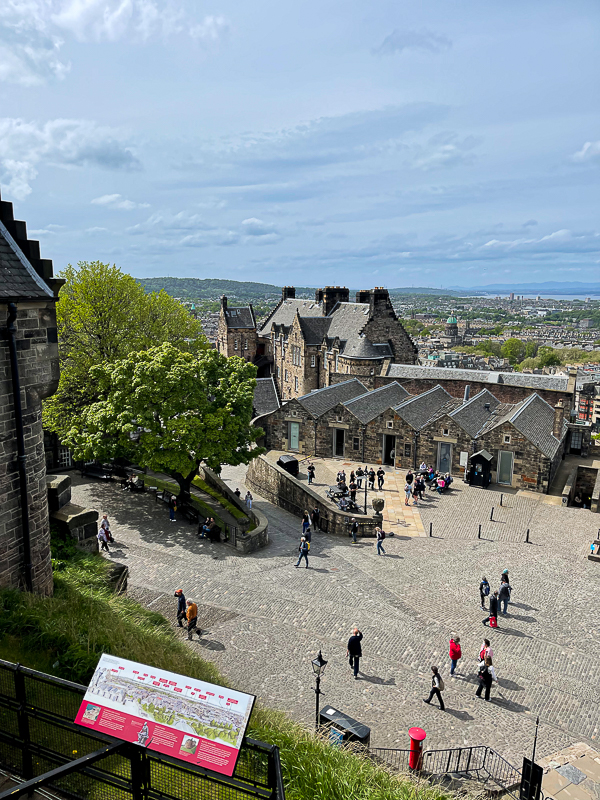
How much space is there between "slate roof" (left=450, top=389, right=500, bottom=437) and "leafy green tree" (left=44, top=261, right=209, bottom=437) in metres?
19.4

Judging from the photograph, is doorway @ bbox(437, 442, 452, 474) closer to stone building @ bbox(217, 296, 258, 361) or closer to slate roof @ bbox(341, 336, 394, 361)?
slate roof @ bbox(341, 336, 394, 361)

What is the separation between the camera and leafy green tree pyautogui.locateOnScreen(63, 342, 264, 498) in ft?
86.4

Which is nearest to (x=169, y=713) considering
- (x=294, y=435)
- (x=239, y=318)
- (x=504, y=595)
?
(x=504, y=595)

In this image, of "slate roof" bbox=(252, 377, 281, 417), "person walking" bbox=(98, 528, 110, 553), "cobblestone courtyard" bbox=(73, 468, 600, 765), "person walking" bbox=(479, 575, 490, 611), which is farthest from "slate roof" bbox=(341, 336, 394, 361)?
"person walking" bbox=(479, 575, 490, 611)

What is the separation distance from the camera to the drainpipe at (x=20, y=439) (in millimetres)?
10625

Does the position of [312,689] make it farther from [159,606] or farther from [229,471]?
[229,471]

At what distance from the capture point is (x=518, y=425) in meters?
35.1

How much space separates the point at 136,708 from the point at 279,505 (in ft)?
91.6

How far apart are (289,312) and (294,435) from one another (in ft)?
99.8

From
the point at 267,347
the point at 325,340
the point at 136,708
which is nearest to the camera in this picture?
the point at 136,708

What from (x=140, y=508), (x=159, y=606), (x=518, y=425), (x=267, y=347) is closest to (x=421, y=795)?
(x=159, y=606)

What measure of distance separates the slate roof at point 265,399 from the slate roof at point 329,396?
678cm

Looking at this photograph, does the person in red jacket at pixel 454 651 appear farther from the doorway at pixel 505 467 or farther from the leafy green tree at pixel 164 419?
the doorway at pixel 505 467

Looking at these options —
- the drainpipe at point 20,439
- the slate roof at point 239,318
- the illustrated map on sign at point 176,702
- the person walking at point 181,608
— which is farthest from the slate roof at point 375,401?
the illustrated map on sign at point 176,702
